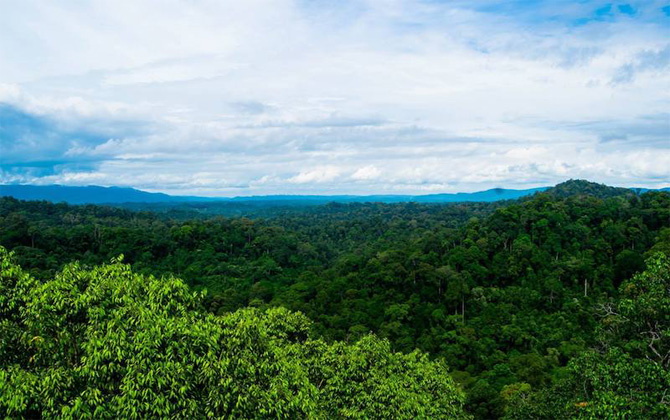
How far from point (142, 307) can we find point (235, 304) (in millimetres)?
38057

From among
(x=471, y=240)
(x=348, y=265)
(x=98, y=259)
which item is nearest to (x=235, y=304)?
(x=348, y=265)

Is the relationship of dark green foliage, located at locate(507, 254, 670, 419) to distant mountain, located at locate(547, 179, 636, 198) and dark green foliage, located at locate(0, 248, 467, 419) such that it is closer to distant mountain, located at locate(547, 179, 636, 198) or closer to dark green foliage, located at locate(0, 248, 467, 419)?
dark green foliage, located at locate(0, 248, 467, 419)

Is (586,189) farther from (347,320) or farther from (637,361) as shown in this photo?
(637,361)

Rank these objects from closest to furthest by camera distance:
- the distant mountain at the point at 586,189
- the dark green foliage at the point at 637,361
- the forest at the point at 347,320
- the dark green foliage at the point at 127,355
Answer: the dark green foliage at the point at 127,355
the forest at the point at 347,320
the dark green foliage at the point at 637,361
the distant mountain at the point at 586,189

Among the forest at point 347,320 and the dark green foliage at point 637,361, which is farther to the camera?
the dark green foliage at point 637,361

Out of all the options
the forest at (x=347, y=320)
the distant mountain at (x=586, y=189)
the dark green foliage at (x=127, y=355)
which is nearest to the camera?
the dark green foliage at (x=127, y=355)

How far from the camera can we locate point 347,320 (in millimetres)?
40688

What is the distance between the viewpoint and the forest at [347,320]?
23.2ft

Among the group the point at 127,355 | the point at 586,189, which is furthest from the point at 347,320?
the point at 586,189

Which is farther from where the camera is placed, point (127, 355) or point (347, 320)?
point (347, 320)

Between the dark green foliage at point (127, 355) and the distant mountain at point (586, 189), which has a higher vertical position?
the distant mountain at point (586, 189)

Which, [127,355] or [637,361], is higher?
A: [127,355]

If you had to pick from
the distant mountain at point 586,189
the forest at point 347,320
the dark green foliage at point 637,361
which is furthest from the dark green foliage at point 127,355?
the distant mountain at point 586,189

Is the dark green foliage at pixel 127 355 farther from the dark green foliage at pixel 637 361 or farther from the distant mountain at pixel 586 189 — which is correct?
the distant mountain at pixel 586 189
